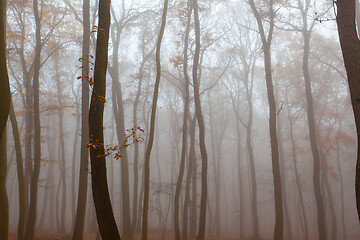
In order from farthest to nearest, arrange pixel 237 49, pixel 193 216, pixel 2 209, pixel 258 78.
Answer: pixel 258 78, pixel 237 49, pixel 193 216, pixel 2 209

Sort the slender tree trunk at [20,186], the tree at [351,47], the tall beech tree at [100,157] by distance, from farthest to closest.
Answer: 1. the slender tree trunk at [20,186]
2. the tree at [351,47]
3. the tall beech tree at [100,157]

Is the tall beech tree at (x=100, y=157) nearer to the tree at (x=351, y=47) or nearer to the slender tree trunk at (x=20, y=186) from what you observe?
the tree at (x=351, y=47)

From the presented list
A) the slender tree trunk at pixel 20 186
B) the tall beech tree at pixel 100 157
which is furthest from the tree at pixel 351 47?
the slender tree trunk at pixel 20 186

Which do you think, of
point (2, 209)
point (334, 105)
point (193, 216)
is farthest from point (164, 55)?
point (2, 209)

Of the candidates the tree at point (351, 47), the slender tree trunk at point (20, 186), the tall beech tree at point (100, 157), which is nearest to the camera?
the tall beech tree at point (100, 157)

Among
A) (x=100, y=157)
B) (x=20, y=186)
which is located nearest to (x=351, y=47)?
(x=100, y=157)

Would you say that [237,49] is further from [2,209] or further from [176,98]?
[2,209]

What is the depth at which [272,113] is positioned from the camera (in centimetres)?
995

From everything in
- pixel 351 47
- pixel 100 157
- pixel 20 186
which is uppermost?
pixel 351 47

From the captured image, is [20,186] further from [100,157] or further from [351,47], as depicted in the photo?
[351,47]

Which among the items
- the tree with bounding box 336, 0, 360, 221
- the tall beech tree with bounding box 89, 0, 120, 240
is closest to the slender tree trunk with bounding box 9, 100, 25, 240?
the tall beech tree with bounding box 89, 0, 120, 240

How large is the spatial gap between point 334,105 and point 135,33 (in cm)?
1656

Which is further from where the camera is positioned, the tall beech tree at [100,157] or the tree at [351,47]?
the tree at [351,47]

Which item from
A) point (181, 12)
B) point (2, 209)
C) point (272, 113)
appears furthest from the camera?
point (181, 12)
